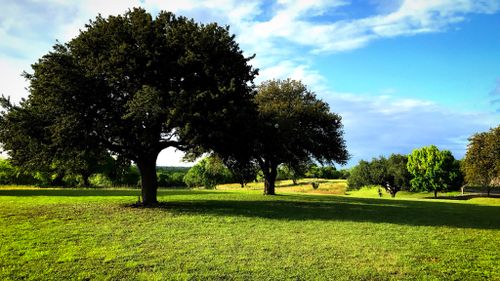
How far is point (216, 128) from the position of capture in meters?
25.4

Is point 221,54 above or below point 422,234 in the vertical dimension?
above

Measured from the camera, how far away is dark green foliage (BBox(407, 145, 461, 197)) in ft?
285

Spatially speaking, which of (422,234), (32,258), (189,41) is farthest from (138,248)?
(189,41)

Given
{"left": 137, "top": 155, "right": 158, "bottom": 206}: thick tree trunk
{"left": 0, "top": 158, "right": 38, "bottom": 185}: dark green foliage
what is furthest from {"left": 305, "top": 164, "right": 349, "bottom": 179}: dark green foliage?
{"left": 137, "top": 155, "right": 158, "bottom": 206}: thick tree trunk

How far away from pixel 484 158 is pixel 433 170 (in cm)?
3152

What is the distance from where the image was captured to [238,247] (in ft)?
48.1

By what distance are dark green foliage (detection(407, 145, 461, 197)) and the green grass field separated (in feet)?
223

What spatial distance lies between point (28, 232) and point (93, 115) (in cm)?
1069

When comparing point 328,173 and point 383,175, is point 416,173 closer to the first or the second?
point 383,175

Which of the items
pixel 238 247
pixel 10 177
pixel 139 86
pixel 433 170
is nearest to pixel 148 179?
pixel 139 86

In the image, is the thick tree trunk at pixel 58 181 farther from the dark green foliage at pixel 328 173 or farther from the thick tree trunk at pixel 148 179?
the dark green foliage at pixel 328 173

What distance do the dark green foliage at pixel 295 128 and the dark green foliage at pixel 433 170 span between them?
5092 centimetres

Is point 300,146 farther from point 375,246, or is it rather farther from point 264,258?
point 264,258

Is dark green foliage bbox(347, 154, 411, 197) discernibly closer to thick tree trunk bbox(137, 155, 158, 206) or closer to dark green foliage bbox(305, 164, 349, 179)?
dark green foliage bbox(305, 164, 349, 179)
